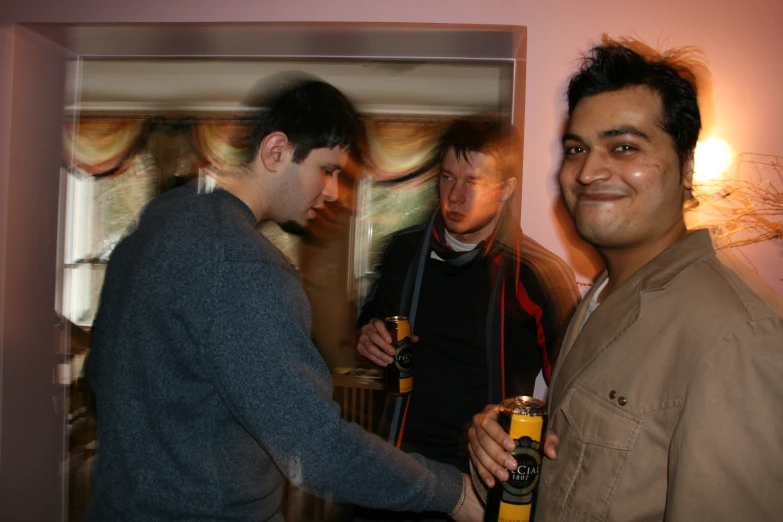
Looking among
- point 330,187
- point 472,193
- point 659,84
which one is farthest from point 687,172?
point 472,193

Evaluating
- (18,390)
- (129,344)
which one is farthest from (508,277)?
(18,390)

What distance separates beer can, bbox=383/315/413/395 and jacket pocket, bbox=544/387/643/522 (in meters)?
0.48

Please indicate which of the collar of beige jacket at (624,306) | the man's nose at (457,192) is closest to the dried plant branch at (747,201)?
the man's nose at (457,192)

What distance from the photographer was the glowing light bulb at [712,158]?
1487 mm

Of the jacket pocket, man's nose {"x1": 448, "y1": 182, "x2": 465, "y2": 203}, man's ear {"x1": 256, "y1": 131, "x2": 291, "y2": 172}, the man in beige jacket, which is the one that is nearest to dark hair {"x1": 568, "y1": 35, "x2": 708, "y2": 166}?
the man in beige jacket

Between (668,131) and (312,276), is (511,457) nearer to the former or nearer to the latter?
(668,131)

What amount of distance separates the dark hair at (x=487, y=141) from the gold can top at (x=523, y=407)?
0.95m

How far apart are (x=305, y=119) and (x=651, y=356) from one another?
0.75 m

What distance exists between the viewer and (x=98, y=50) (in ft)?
5.99

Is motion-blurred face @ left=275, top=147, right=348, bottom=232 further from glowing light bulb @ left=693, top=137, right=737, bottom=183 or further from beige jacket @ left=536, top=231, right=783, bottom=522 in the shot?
glowing light bulb @ left=693, top=137, right=737, bottom=183

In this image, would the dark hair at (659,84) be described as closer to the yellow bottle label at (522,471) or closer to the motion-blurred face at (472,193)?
the yellow bottle label at (522,471)

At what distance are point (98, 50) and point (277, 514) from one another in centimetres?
174

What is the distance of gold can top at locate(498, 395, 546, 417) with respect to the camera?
768 millimetres

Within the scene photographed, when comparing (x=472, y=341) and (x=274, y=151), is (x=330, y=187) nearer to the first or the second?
(x=274, y=151)
